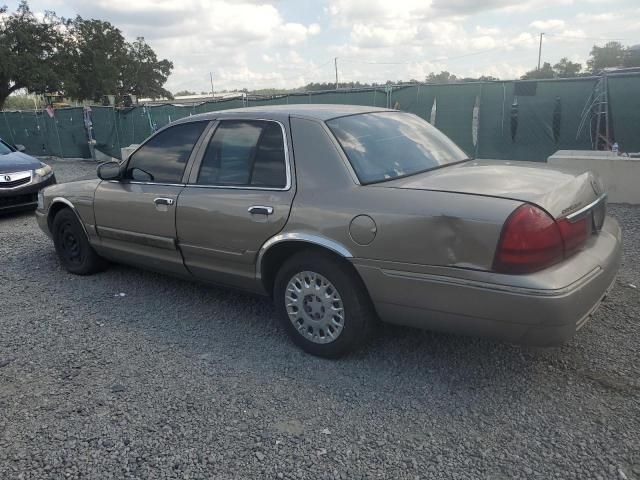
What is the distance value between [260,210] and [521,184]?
1.65 m

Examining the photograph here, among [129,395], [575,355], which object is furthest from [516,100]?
[129,395]

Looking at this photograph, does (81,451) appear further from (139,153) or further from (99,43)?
(99,43)

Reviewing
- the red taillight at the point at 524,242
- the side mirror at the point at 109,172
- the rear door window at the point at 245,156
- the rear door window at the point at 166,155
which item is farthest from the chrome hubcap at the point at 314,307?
the side mirror at the point at 109,172

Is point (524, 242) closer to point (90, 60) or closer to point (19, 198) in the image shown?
point (19, 198)

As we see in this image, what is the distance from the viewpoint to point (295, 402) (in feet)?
10.0

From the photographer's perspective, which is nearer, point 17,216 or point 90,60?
point 17,216

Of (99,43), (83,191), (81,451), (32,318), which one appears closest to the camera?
(81,451)

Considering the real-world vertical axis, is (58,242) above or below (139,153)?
below

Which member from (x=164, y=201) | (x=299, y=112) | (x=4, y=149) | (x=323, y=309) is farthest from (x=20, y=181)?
(x=323, y=309)

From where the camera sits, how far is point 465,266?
2773 millimetres

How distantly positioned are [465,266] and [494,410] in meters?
0.82

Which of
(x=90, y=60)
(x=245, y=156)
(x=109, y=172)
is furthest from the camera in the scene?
(x=90, y=60)

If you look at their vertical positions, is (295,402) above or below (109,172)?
below

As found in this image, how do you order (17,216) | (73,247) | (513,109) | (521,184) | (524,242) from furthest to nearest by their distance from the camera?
1. (513,109)
2. (17,216)
3. (73,247)
4. (521,184)
5. (524,242)
